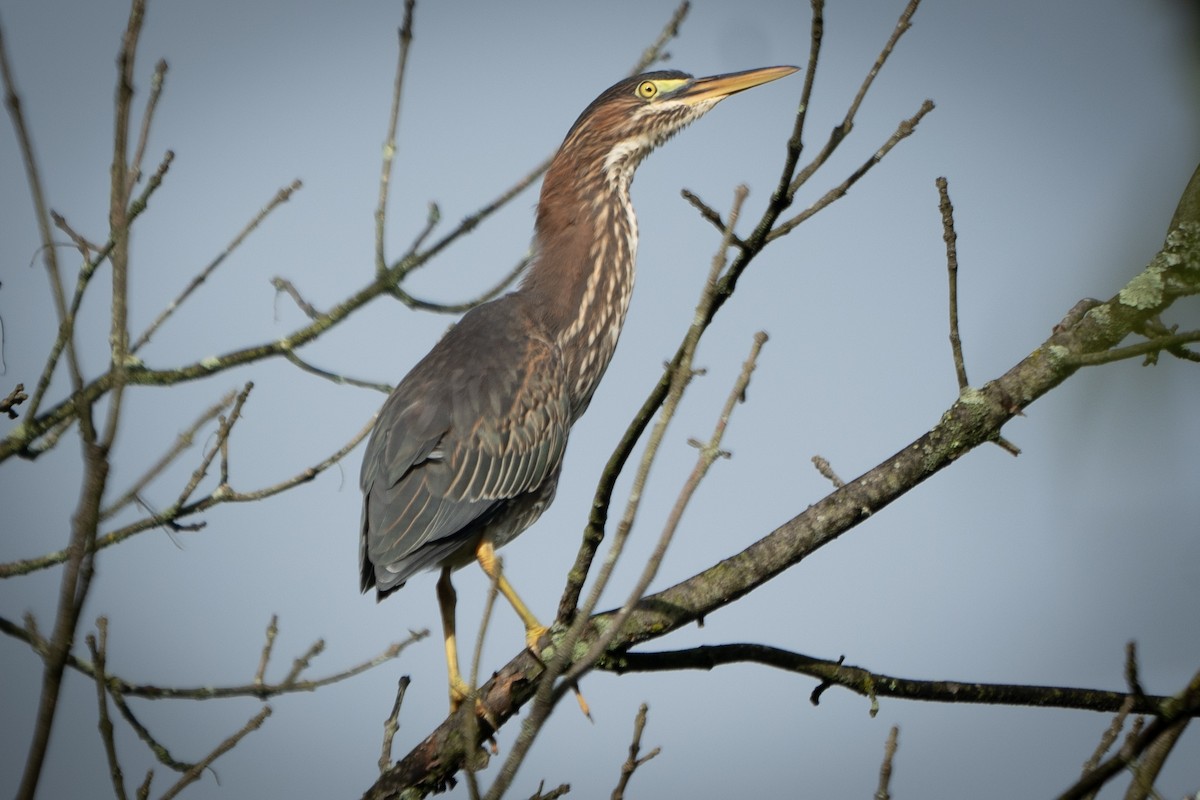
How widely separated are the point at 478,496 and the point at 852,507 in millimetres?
1609

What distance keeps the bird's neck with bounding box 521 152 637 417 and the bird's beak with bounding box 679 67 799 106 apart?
16.8 inches

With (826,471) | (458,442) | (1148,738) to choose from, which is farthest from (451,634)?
(1148,738)

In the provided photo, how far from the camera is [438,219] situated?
2.60 metres

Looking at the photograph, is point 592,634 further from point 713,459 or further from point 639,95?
point 639,95

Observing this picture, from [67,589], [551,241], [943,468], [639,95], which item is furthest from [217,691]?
[639,95]

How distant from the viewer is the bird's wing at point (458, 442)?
3.81 meters

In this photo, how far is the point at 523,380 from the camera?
4184 millimetres

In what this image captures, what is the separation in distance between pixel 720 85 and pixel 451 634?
7.85 feet

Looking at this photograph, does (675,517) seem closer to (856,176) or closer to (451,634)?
(856,176)

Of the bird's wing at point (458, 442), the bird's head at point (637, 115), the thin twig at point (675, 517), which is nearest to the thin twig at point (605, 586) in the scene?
the thin twig at point (675, 517)

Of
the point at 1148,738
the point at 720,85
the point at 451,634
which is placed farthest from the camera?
the point at 720,85

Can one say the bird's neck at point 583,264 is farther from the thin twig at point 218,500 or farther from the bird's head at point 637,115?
the thin twig at point 218,500

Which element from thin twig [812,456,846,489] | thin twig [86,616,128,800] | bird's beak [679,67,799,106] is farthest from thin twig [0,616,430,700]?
bird's beak [679,67,799,106]

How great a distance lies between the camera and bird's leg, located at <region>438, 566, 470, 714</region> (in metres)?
3.58
